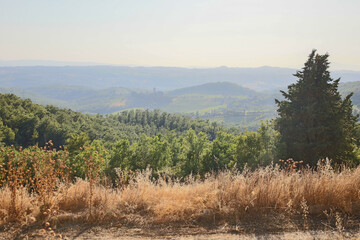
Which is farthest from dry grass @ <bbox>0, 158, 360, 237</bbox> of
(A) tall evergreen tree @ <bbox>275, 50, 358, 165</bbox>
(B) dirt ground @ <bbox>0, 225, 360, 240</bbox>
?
(A) tall evergreen tree @ <bbox>275, 50, 358, 165</bbox>

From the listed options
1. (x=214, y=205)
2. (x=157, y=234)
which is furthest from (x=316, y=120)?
(x=157, y=234)

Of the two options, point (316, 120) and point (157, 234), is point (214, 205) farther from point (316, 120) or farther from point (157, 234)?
point (316, 120)

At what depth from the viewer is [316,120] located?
2250 centimetres

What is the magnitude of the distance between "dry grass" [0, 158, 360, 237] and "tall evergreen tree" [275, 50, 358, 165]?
18124mm

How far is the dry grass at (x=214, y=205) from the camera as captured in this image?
12.0 feet

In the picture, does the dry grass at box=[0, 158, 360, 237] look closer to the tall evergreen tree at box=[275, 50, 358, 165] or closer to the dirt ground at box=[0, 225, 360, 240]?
the dirt ground at box=[0, 225, 360, 240]

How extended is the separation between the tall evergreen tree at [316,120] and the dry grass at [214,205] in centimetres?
1812

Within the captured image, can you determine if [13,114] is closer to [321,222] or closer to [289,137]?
[289,137]

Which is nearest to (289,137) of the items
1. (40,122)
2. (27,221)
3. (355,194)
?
(355,194)

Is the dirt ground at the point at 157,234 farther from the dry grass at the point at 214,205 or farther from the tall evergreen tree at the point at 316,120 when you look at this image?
the tall evergreen tree at the point at 316,120

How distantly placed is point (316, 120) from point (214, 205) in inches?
885

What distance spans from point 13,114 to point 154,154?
52588mm

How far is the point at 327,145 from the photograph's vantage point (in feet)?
68.0

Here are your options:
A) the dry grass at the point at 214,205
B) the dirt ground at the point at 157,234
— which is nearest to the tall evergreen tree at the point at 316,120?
the dry grass at the point at 214,205
